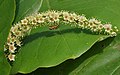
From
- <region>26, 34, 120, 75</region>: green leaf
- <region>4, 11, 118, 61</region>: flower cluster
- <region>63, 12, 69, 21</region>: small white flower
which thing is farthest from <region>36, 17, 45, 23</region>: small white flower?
<region>26, 34, 120, 75</region>: green leaf

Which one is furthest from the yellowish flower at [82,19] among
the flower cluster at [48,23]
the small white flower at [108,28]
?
the small white flower at [108,28]

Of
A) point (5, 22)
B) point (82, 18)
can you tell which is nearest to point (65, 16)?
point (82, 18)

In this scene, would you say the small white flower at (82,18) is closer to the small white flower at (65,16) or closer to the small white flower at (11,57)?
the small white flower at (65,16)

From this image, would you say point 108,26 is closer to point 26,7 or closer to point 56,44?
point 56,44

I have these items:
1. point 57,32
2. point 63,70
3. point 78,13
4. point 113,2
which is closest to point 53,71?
point 63,70

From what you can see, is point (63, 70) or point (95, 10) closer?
point (63, 70)

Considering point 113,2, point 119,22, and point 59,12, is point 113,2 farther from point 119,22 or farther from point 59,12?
point 59,12

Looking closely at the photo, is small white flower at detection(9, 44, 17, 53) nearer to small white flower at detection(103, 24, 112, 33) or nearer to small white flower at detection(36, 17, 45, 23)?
small white flower at detection(36, 17, 45, 23)
